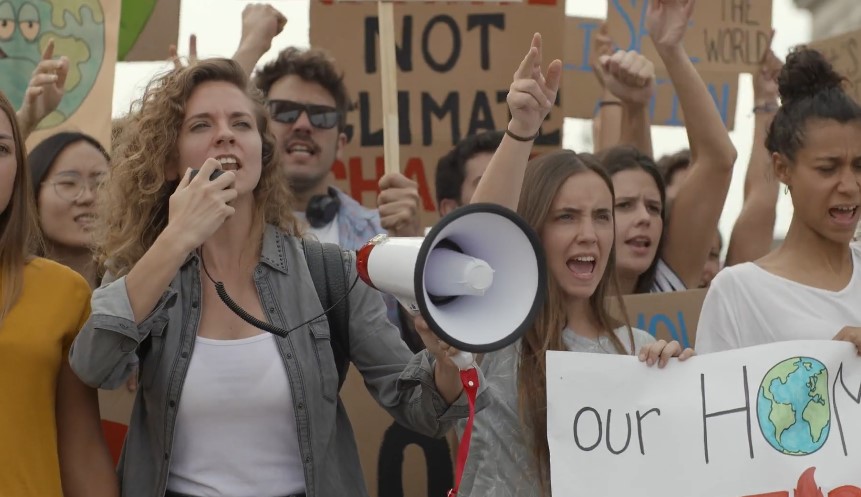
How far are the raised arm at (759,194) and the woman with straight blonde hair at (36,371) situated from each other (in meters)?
2.67

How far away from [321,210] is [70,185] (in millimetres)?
869

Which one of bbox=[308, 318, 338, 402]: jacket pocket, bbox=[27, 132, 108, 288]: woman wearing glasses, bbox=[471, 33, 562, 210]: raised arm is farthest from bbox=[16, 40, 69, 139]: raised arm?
bbox=[471, 33, 562, 210]: raised arm

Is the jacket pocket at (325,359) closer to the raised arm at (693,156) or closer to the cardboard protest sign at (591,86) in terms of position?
the raised arm at (693,156)

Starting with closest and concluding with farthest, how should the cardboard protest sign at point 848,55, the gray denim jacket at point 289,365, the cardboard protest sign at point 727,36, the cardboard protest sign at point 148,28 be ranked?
the gray denim jacket at point 289,365
the cardboard protest sign at point 148,28
the cardboard protest sign at point 848,55
the cardboard protest sign at point 727,36

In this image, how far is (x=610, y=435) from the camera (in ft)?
9.81

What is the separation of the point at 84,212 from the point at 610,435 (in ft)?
6.63

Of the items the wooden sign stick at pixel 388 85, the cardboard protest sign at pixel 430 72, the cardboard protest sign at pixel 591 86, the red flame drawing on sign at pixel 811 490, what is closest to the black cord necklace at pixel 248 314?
the wooden sign stick at pixel 388 85

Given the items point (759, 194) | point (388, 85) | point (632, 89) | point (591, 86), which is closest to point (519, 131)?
point (388, 85)

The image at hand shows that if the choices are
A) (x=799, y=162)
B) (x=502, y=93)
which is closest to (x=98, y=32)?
(x=502, y=93)

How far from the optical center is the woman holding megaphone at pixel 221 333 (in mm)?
2643

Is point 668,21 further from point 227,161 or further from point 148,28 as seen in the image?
point 148,28

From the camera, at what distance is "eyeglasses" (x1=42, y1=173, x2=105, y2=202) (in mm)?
4176

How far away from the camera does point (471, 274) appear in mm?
2348

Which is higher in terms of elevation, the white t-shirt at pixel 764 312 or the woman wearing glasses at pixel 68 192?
the woman wearing glasses at pixel 68 192
